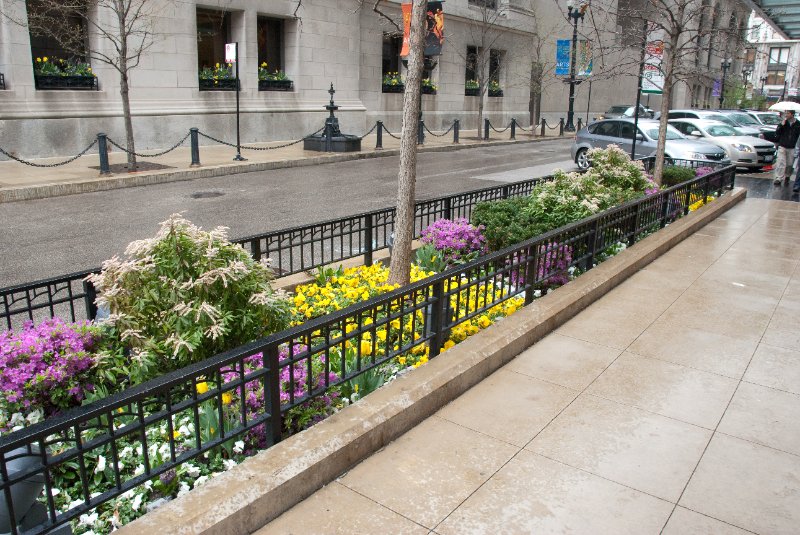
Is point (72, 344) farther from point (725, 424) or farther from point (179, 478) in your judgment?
point (725, 424)

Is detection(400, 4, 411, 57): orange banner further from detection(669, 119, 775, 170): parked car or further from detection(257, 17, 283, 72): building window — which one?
detection(669, 119, 775, 170): parked car

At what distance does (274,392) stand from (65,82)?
720 inches

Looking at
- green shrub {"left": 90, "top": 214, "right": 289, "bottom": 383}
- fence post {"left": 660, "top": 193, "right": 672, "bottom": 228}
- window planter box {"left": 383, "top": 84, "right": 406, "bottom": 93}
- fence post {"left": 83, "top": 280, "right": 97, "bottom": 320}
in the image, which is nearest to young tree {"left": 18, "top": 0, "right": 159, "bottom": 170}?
window planter box {"left": 383, "top": 84, "right": 406, "bottom": 93}

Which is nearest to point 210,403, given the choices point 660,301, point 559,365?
point 559,365

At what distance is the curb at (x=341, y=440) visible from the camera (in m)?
3.13

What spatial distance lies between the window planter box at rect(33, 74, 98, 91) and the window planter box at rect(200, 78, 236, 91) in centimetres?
364

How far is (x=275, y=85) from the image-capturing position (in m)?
24.6

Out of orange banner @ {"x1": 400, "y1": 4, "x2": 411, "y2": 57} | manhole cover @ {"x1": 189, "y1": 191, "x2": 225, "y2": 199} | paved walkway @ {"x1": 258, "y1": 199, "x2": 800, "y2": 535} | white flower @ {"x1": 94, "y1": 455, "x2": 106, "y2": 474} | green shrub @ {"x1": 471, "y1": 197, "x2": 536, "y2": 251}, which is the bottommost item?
paved walkway @ {"x1": 258, "y1": 199, "x2": 800, "y2": 535}

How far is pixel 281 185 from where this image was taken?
52.5ft

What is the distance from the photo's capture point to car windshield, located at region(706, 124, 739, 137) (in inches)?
890

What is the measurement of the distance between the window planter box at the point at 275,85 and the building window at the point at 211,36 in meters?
1.50

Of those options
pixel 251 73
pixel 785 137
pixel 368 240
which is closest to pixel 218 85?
pixel 251 73

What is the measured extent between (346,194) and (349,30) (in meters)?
14.0

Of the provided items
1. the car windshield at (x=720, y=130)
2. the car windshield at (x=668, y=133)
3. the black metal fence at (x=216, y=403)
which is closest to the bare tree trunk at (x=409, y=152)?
the black metal fence at (x=216, y=403)
